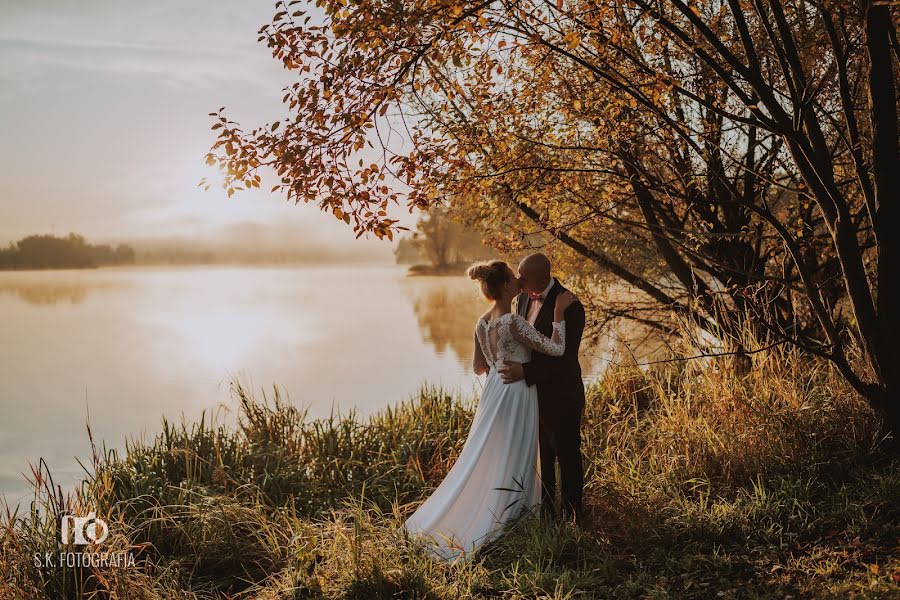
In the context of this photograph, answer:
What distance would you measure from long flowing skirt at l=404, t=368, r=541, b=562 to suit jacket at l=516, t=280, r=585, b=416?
0.38ft

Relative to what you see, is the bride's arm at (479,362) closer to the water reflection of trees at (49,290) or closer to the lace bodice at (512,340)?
the lace bodice at (512,340)

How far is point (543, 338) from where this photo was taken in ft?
16.6

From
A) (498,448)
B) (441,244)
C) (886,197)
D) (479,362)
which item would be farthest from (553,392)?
(441,244)

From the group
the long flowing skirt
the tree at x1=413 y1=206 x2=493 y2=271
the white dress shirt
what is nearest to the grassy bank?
the long flowing skirt

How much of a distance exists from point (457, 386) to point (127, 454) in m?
3.76

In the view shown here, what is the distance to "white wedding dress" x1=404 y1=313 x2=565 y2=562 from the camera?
511cm

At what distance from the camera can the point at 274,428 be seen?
24.8 ft

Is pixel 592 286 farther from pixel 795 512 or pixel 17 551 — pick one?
pixel 17 551

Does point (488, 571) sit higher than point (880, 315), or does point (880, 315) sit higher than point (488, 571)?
point (880, 315)

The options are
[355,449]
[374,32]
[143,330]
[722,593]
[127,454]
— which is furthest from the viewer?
[143,330]

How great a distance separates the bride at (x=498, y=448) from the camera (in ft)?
16.8

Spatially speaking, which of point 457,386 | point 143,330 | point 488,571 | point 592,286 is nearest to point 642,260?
point 592,286

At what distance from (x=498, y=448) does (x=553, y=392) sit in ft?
1.90

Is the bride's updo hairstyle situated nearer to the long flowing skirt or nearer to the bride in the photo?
the bride
